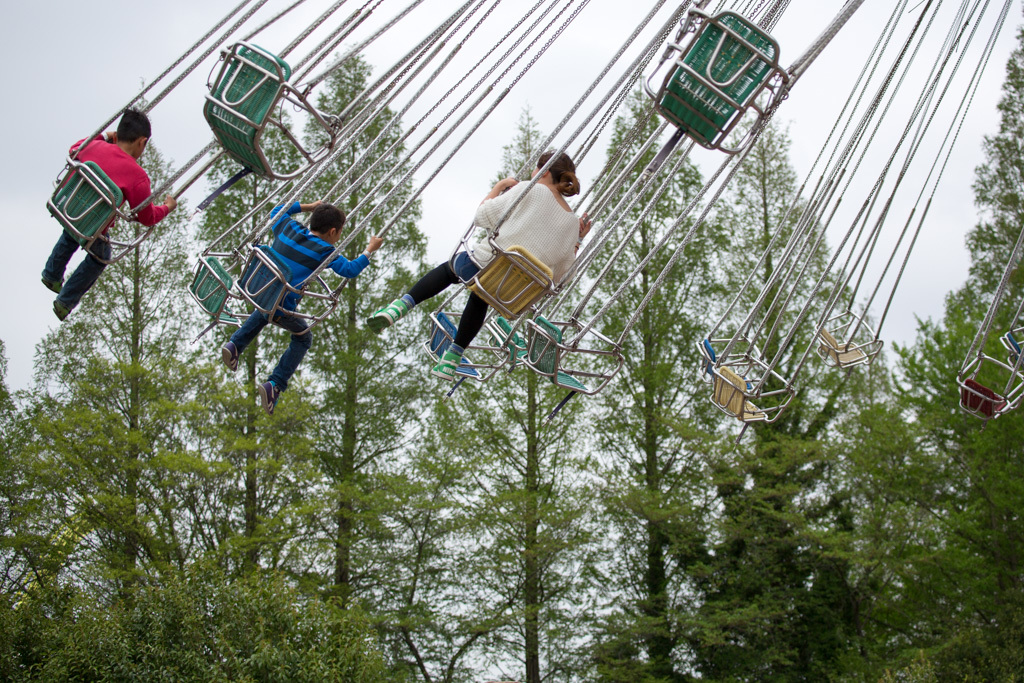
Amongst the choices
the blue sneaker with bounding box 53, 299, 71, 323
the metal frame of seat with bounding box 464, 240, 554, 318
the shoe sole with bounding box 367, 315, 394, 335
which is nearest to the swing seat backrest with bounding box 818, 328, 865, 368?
the metal frame of seat with bounding box 464, 240, 554, 318

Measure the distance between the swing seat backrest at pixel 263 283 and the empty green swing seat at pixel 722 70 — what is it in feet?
6.90

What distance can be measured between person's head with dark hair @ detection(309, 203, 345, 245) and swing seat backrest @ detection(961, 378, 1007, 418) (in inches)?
189

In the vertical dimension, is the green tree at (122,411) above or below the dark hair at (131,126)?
above

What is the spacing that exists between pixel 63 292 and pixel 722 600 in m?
13.7

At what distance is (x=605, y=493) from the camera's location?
54.7ft

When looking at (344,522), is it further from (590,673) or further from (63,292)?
(63,292)

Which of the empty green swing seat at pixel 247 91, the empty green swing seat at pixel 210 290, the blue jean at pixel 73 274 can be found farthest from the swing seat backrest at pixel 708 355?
the blue jean at pixel 73 274

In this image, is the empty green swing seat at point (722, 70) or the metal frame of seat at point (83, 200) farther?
the metal frame of seat at point (83, 200)

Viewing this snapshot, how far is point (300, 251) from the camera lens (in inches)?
211

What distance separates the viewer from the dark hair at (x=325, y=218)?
5469 mm

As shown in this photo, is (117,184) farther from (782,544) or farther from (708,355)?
(782,544)

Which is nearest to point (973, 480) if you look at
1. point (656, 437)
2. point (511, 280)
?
point (656, 437)

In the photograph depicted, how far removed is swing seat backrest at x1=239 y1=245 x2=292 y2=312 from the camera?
16.0 feet

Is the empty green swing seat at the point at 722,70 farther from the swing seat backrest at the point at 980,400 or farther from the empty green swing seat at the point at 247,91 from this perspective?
the swing seat backrest at the point at 980,400
